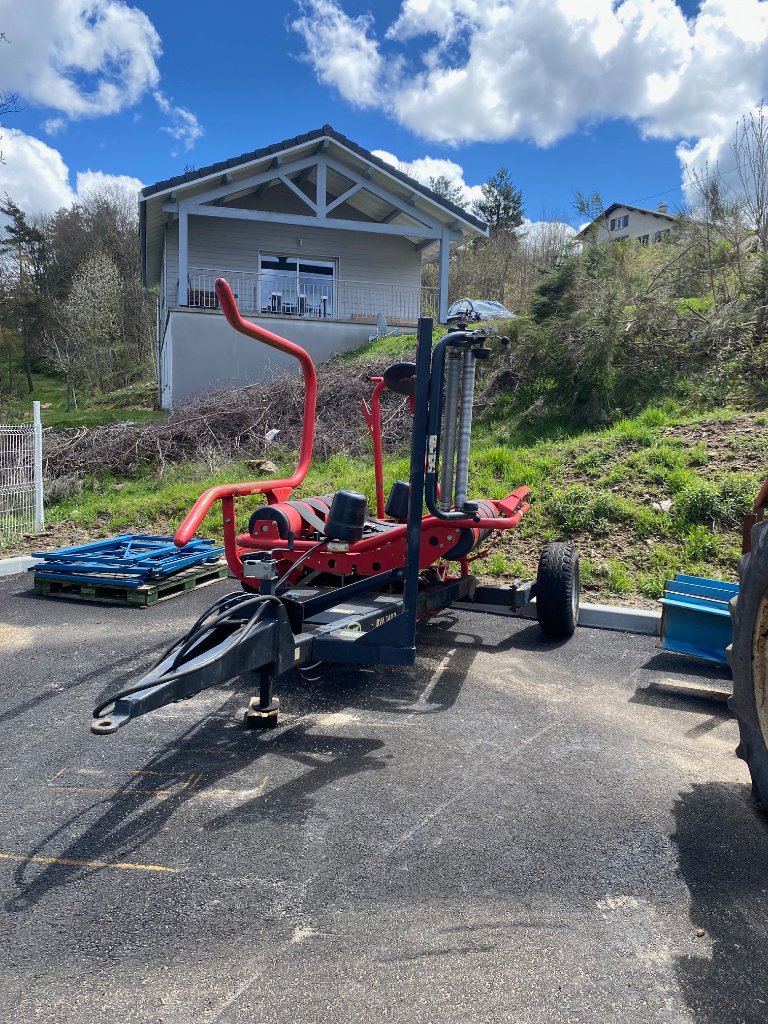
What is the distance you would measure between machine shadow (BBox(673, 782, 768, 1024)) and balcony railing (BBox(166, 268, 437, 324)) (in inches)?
646

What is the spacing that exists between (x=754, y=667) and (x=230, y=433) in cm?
1124

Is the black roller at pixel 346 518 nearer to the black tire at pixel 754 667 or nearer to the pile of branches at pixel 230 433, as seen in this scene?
the black tire at pixel 754 667

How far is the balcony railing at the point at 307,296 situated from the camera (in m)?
19.0

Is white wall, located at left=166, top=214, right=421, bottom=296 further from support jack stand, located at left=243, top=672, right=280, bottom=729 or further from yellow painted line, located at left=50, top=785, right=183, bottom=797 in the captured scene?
yellow painted line, located at left=50, top=785, right=183, bottom=797

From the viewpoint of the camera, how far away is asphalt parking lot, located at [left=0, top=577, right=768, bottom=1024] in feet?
A: 7.07

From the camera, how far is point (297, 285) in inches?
775

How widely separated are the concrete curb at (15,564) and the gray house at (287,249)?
9.06 metres

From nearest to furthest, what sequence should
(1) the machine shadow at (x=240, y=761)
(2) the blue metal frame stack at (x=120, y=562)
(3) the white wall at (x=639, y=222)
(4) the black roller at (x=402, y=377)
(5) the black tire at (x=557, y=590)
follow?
(1) the machine shadow at (x=240, y=761), (4) the black roller at (x=402, y=377), (5) the black tire at (x=557, y=590), (2) the blue metal frame stack at (x=120, y=562), (3) the white wall at (x=639, y=222)

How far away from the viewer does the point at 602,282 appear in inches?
444

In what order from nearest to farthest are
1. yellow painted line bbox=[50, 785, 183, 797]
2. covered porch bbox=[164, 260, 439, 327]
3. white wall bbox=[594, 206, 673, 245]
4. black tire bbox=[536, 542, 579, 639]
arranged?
yellow painted line bbox=[50, 785, 183, 797] → black tire bbox=[536, 542, 579, 639] → covered porch bbox=[164, 260, 439, 327] → white wall bbox=[594, 206, 673, 245]

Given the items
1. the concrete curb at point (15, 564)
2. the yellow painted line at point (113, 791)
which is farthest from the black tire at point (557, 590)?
the concrete curb at point (15, 564)

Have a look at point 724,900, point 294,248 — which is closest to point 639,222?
point 294,248

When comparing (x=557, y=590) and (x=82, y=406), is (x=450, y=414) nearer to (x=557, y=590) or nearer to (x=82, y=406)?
(x=557, y=590)

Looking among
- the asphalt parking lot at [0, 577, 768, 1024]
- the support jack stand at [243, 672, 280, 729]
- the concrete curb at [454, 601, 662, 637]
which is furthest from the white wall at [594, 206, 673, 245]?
the support jack stand at [243, 672, 280, 729]
